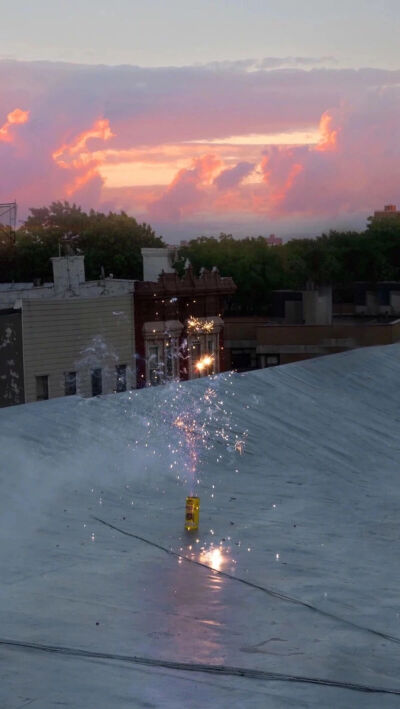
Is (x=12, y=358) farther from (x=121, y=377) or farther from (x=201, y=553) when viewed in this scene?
(x=201, y=553)

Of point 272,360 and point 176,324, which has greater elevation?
point 176,324

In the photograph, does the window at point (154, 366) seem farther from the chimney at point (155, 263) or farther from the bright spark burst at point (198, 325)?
the chimney at point (155, 263)

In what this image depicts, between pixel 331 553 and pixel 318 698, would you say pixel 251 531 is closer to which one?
pixel 331 553

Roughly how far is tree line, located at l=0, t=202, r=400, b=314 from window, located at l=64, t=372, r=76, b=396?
4400 cm

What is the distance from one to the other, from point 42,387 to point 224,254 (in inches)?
2872

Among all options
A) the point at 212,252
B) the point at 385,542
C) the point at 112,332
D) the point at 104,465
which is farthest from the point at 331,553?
the point at 212,252

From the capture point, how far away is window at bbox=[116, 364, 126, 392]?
179 feet

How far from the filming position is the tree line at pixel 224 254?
104688 millimetres

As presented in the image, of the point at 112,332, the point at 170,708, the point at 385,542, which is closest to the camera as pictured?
the point at 170,708

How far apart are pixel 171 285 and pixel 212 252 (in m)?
62.0

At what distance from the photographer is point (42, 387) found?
1943 inches

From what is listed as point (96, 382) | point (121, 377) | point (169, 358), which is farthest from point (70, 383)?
point (169, 358)

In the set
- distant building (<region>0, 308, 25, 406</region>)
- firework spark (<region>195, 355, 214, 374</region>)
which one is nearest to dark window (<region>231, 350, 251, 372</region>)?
firework spark (<region>195, 355, 214, 374</region>)

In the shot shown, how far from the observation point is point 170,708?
9.83m
